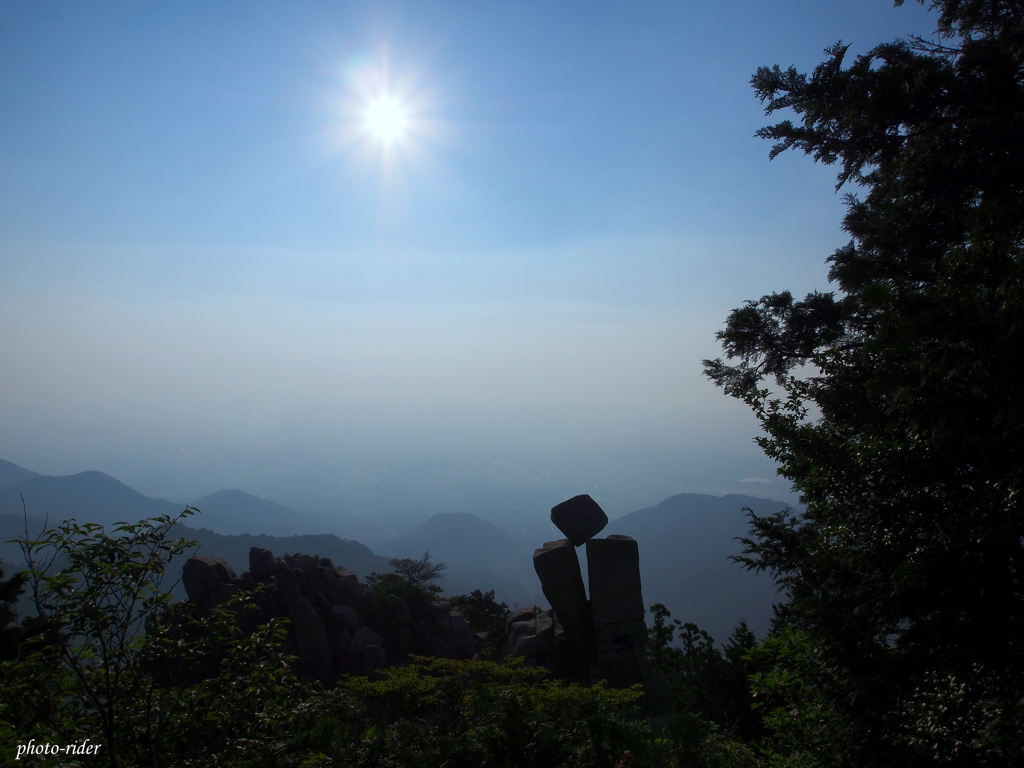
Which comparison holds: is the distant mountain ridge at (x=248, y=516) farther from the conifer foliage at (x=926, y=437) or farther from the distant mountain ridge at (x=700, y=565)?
the conifer foliage at (x=926, y=437)

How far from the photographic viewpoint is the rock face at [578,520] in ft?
60.2

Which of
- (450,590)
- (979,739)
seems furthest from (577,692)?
(450,590)

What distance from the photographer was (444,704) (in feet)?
26.6

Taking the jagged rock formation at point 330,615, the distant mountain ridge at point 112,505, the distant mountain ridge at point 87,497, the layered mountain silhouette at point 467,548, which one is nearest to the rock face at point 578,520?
the jagged rock formation at point 330,615

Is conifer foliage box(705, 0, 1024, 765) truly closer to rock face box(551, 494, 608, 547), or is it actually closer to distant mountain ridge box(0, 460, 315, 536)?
rock face box(551, 494, 608, 547)

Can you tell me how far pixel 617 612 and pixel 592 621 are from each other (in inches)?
35.6

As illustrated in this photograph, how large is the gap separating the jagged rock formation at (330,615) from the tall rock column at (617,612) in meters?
6.29

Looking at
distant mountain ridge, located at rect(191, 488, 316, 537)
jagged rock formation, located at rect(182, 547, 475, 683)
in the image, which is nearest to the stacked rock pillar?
jagged rock formation, located at rect(182, 547, 475, 683)

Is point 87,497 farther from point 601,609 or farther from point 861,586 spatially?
point 861,586

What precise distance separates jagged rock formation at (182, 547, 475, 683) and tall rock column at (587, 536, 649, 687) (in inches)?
248

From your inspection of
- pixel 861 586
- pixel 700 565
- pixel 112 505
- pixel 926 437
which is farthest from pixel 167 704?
pixel 112 505

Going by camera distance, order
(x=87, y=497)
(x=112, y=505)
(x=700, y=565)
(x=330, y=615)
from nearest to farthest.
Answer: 1. (x=330, y=615)
2. (x=700, y=565)
3. (x=87, y=497)
4. (x=112, y=505)

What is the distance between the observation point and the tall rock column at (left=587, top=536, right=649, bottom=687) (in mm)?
15646

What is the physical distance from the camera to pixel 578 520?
60.2ft
